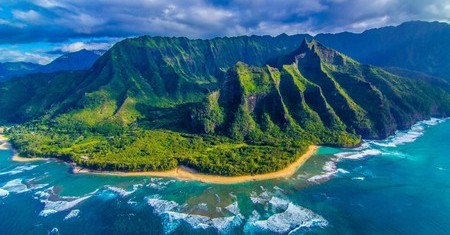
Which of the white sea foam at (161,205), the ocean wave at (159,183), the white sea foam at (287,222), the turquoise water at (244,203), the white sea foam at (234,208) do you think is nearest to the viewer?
the white sea foam at (287,222)

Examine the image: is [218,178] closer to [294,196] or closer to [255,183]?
[255,183]

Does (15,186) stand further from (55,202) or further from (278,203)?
(278,203)

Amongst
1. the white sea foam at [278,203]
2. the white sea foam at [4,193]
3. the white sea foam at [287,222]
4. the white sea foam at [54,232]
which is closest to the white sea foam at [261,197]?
the white sea foam at [278,203]

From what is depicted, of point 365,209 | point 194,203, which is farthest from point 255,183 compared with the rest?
point 365,209

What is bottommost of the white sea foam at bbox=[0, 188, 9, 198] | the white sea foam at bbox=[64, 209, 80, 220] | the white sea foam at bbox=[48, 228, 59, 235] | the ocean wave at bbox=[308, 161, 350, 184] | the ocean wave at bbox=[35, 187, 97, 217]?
the white sea foam at bbox=[0, 188, 9, 198]

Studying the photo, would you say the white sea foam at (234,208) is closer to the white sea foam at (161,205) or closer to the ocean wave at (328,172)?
the white sea foam at (161,205)

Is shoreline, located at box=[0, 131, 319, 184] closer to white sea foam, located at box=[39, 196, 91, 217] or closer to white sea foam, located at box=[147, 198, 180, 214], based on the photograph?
white sea foam, located at box=[147, 198, 180, 214]

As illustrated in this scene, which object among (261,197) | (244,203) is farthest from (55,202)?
(261,197)

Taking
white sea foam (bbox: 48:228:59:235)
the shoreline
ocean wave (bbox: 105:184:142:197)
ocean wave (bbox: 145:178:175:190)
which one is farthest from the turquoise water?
the shoreline
